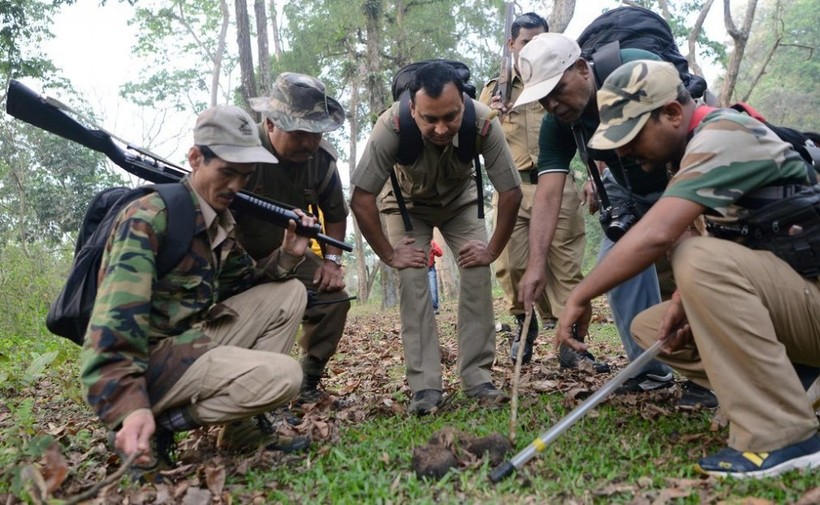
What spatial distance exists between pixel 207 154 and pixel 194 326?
2.91ft

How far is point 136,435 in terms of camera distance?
2.86 m

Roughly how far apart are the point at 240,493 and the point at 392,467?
72 cm

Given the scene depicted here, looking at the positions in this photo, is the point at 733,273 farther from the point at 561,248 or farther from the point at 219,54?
the point at 219,54

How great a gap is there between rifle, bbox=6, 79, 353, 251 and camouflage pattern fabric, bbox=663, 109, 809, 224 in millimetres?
2256

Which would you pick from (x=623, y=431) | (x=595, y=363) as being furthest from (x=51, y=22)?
(x=623, y=431)

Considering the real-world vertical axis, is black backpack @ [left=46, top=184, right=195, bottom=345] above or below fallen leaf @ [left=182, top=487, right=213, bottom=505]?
above

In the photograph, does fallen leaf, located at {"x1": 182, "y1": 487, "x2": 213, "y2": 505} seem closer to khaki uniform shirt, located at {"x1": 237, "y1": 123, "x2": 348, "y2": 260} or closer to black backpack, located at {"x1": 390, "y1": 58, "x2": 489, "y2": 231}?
khaki uniform shirt, located at {"x1": 237, "y1": 123, "x2": 348, "y2": 260}

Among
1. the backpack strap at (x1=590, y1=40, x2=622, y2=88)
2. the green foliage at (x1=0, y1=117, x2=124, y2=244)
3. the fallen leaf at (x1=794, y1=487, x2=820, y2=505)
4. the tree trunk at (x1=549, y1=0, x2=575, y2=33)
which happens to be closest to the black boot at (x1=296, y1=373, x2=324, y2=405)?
the backpack strap at (x1=590, y1=40, x2=622, y2=88)

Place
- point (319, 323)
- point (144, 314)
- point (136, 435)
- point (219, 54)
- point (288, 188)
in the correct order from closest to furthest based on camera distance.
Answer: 1. point (136, 435)
2. point (144, 314)
3. point (288, 188)
4. point (319, 323)
5. point (219, 54)

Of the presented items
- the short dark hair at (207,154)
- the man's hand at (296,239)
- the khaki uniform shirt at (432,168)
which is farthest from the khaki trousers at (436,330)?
the short dark hair at (207,154)

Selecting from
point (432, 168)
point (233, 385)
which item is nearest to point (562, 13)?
point (432, 168)

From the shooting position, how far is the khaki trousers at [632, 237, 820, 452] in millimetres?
2807

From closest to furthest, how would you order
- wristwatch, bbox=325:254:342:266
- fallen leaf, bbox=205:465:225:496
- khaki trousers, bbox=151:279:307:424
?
fallen leaf, bbox=205:465:225:496
khaki trousers, bbox=151:279:307:424
wristwatch, bbox=325:254:342:266

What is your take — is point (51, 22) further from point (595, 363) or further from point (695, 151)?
point (695, 151)
